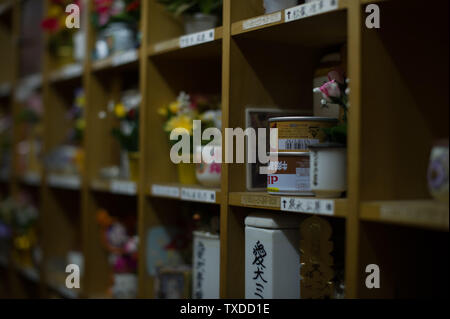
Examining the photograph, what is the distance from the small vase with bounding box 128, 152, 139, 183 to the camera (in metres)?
2.13

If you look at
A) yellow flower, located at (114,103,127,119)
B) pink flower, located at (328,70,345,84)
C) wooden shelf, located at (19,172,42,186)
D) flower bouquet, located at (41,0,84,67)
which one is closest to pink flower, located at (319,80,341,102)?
pink flower, located at (328,70,345,84)

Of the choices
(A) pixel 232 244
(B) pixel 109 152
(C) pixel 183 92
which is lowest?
(A) pixel 232 244

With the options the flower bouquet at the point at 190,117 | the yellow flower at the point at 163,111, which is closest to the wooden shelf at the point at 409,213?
the flower bouquet at the point at 190,117

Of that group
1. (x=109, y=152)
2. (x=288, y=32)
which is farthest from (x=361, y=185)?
(x=109, y=152)

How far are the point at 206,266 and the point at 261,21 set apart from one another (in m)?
0.82

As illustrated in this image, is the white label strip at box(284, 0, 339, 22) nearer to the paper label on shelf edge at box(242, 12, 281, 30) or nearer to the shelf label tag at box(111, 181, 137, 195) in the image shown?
the paper label on shelf edge at box(242, 12, 281, 30)

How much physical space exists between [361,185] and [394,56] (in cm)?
33

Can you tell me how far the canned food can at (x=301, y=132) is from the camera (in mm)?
1404

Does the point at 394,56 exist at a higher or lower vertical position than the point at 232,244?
Result: higher

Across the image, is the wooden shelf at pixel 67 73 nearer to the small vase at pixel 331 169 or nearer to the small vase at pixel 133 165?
the small vase at pixel 133 165

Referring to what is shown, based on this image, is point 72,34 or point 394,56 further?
point 72,34

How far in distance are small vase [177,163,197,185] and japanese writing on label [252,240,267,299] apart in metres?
0.48

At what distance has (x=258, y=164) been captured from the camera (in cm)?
162
